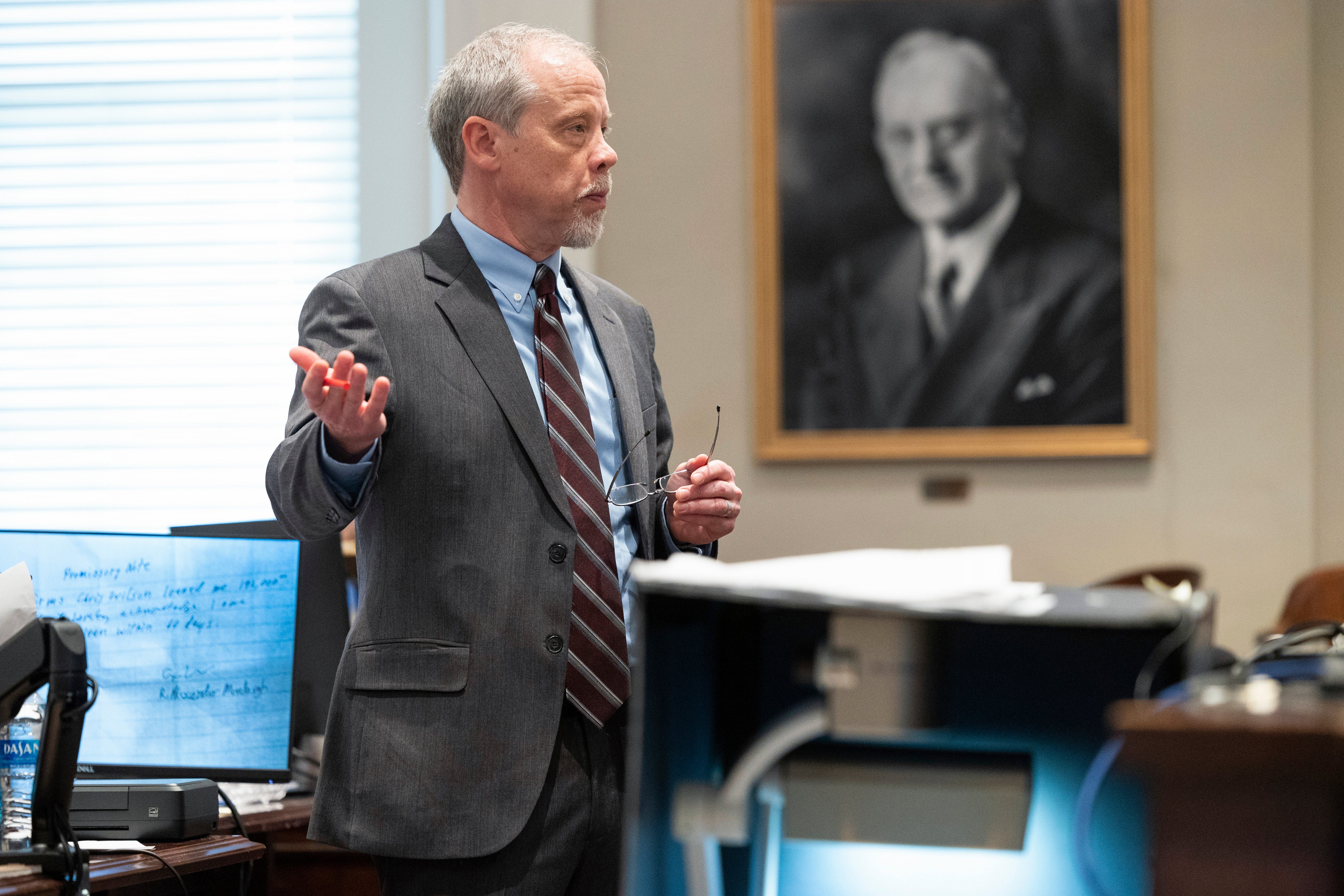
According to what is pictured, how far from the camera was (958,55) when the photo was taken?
3809mm

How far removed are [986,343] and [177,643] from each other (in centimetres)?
271

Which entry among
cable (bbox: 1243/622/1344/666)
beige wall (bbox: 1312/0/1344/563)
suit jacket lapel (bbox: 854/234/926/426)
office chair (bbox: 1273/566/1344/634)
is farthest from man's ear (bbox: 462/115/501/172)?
beige wall (bbox: 1312/0/1344/563)

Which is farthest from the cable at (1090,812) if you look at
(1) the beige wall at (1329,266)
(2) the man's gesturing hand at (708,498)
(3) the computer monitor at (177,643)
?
(1) the beige wall at (1329,266)

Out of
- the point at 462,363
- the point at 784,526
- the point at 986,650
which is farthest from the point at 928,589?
the point at 784,526

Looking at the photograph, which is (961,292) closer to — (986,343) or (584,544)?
(986,343)

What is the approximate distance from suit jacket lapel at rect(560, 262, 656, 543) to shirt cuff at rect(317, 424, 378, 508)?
36cm

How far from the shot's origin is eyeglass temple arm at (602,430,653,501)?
62.5 inches

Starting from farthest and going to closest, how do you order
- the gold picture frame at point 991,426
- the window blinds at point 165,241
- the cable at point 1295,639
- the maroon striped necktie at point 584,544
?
the gold picture frame at point 991,426, the window blinds at point 165,241, the maroon striped necktie at point 584,544, the cable at point 1295,639

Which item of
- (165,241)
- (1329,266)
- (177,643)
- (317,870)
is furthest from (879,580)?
(1329,266)

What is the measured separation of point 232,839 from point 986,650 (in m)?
1.19

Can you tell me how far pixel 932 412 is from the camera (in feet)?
12.5

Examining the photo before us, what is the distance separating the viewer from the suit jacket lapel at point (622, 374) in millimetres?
1655

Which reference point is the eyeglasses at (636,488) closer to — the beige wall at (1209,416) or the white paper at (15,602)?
the white paper at (15,602)

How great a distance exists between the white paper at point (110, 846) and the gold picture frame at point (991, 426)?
2507 millimetres
